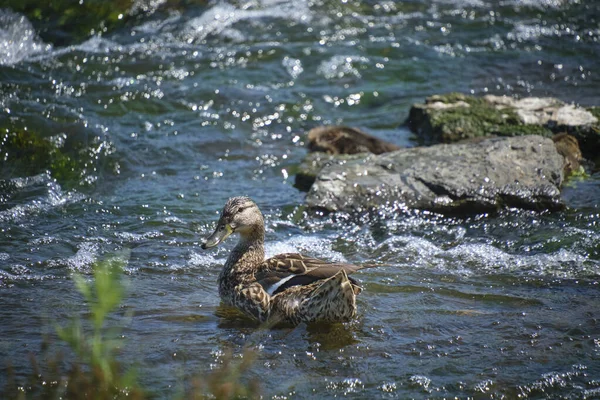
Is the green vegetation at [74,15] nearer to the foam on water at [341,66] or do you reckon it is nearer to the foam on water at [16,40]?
the foam on water at [16,40]

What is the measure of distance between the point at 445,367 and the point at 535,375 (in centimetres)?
54

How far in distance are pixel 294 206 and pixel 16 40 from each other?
6.76 m

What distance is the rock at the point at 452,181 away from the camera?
26.0ft

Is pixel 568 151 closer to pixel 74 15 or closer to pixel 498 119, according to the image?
pixel 498 119

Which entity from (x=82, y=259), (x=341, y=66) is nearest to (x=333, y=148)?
(x=82, y=259)

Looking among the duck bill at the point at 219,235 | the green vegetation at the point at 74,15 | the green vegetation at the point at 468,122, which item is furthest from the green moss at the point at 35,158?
the green vegetation at the point at 468,122

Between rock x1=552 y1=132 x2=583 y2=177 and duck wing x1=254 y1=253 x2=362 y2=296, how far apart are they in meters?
4.26

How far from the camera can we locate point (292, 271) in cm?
570

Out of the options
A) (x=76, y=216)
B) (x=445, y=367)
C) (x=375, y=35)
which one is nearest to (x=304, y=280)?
(x=445, y=367)

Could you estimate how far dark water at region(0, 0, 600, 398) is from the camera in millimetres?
5012

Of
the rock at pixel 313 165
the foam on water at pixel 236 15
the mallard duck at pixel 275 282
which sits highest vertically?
the foam on water at pixel 236 15

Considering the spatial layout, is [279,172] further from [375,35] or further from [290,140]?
[375,35]

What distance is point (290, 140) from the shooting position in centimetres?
1052

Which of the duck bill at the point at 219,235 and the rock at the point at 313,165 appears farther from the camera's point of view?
the rock at the point at 313,165
